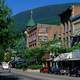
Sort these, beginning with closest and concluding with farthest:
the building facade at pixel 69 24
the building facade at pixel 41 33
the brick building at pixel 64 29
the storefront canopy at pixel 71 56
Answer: the storefront canopy at pixel 71 56
the building facade at pixel 69 24
the brick building at pixel 64 29
the building facade at pixel 41 33

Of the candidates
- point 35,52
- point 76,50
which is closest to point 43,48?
point 35,52

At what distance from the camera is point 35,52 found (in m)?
90.2

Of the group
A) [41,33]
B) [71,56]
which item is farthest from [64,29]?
[41,33]

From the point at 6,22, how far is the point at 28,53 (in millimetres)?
66638

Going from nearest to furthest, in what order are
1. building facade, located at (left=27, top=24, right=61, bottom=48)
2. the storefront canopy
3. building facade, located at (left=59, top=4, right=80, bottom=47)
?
the storefront canopy
building facade, located at (left=59, top=4, right=80, bottom=47)
building facade, located at (left=27, top=24, right=61, bottom=48)

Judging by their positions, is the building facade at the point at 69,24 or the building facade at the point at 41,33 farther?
the building facade at the point at 41,33

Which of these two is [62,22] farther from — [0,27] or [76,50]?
[0,27]

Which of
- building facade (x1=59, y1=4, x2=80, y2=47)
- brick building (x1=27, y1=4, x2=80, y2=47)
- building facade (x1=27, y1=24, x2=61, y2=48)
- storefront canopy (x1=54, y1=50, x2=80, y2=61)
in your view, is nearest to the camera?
storefront canopy (x1=54, y1=50, x2=80, y2=61)

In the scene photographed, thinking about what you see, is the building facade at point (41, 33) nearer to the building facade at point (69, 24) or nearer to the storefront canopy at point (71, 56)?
the building facade at point (69, 24)

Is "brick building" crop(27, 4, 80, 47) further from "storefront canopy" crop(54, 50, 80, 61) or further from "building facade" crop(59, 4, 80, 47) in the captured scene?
"storefront canopy" crop(54, 50, 80, 61)

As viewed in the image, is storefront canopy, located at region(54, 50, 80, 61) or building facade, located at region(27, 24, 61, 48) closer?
storefront canopy, located at region(54, 50, 80, 61)

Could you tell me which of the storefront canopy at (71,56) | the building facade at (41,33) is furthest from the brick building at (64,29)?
the storefront canopy at (71,56)

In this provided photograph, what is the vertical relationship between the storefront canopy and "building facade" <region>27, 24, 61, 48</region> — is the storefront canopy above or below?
below

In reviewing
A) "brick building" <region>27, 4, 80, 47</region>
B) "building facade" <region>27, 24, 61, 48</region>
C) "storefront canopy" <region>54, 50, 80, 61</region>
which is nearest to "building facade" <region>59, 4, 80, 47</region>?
"brick building" <region>27, 4, 80, 47</region>
